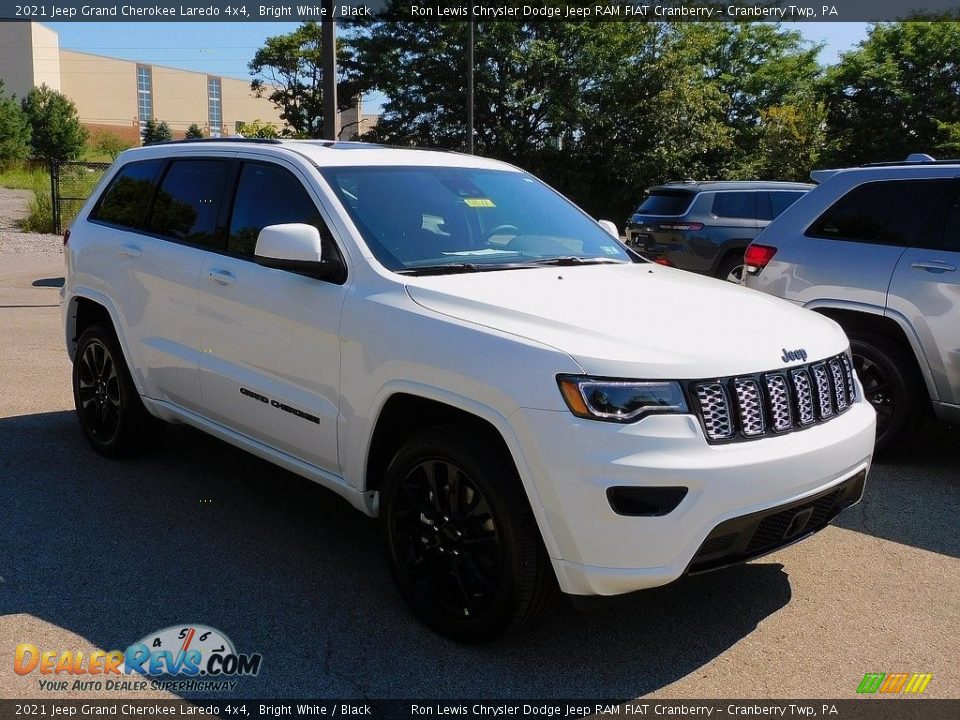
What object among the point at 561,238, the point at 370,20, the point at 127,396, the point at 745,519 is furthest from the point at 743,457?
the point at 370,20

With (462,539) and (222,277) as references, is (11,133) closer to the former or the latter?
(222,277)

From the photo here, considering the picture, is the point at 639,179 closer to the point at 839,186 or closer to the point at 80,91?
the point at 839,186

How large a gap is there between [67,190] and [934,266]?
22196mm

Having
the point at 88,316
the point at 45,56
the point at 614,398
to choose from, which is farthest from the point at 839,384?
the point at 45,56

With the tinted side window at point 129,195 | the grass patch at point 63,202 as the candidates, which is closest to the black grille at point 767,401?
the tinted side window at point 129,195

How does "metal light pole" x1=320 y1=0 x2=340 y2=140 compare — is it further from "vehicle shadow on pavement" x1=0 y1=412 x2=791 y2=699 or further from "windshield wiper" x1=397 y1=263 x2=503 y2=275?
"windshield wiper" x1=397 y1=263 x2=503 y2=275

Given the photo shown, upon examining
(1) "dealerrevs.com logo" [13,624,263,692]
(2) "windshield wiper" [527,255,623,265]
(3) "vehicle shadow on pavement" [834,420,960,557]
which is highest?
(2) "windshield wiper" [527,255,623,265]

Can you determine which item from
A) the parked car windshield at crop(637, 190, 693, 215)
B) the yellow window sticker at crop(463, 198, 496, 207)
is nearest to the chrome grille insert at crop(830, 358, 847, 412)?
the yellow window sticker at crop(463, 198, 496, 207)

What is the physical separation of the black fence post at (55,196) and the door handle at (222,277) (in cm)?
1827

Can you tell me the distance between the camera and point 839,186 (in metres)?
6.20

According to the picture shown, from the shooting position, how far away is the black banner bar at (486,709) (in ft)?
10.1

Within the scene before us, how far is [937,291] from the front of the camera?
5457mm

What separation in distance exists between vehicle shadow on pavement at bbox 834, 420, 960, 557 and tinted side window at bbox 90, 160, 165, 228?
4162 millimetres

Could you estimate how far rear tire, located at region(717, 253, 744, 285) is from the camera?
41.3 ft
